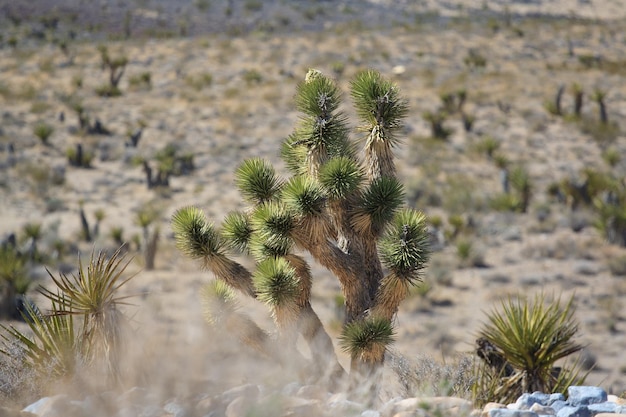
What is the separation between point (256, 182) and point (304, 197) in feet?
2.51

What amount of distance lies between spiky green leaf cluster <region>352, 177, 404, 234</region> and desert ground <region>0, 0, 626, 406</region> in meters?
1.68

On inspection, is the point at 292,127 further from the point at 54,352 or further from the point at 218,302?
the point at 54,352

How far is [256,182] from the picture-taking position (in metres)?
7.20

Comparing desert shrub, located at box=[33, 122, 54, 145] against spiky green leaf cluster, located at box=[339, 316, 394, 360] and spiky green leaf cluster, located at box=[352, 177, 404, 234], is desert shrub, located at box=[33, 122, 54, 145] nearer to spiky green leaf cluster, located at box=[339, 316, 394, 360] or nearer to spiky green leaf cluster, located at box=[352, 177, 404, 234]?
spiky green leaf cluster, located at box=[352, 177, 404, 234]

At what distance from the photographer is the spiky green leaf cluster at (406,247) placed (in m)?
6.66

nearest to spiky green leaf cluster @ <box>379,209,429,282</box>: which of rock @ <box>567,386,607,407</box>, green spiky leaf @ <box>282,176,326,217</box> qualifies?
green spiky leaf @ <box>282,176,326,217</box>

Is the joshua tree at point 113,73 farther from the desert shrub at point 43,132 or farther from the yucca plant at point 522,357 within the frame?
the yucca plant at point 522,357

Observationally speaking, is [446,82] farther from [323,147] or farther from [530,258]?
[323,147]

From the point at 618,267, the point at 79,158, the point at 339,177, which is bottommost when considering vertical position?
the point at 618,267

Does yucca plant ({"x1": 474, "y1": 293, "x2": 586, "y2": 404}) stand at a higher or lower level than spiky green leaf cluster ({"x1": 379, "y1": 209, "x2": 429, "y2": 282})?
lower

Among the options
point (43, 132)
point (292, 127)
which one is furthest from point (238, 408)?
point (43, 132)

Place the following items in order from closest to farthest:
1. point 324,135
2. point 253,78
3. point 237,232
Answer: point 324,135, point 237,232, point 253,78

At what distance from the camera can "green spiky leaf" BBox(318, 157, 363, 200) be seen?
6668mm

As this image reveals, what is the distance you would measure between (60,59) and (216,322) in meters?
32.5
